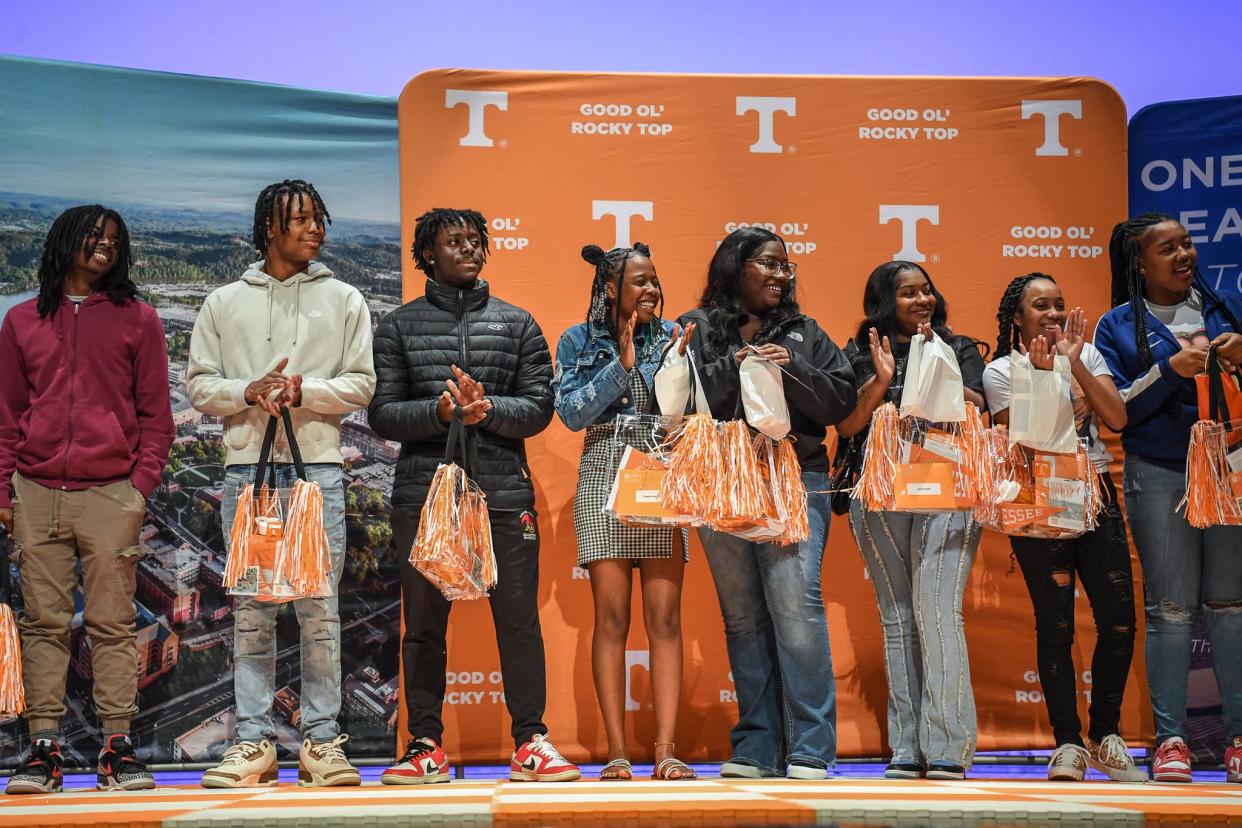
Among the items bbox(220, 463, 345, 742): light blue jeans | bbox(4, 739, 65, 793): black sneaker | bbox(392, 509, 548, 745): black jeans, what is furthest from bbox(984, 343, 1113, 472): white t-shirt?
bbox(4, 739, 65, 793): black sneaker

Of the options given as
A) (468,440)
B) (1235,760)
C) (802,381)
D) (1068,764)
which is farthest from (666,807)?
(1235,760)

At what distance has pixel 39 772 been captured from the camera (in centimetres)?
408

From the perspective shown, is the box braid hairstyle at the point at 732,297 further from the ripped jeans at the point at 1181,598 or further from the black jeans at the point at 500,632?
the ripped jeans at the point at 1181,598

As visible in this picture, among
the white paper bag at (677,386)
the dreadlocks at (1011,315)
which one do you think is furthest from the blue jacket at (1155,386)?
the white paper bag at (677,386)

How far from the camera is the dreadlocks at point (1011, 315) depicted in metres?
4.77

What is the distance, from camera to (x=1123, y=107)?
5316mm

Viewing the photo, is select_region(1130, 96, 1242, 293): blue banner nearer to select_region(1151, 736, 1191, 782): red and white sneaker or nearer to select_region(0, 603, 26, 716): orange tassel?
select_region(1151, 736, 1191, 782): red and white sneaker

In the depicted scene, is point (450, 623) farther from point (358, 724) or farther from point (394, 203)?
point (394, 203)

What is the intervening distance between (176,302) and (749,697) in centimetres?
271

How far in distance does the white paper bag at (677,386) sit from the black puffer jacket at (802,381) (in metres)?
0.03

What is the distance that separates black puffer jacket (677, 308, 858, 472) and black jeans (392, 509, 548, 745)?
2.59 ft

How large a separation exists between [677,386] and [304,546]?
1259 millimetres

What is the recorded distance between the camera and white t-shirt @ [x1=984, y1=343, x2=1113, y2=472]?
4.52 meters

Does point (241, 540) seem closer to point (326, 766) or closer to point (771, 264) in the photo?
point (326, 766)
